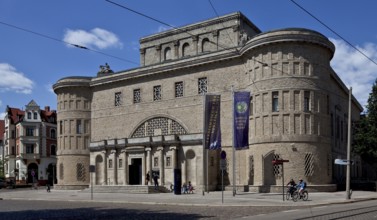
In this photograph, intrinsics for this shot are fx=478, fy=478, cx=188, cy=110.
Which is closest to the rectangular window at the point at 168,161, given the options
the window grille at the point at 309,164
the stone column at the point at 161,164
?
the stone column at the point at 161,164

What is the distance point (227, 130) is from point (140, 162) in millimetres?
10443

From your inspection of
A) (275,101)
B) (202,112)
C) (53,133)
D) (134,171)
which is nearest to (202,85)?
(202,112)

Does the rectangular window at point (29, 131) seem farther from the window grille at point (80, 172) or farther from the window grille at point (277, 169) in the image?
the window grille at point (277, 169)

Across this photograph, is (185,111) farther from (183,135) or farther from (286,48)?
(286,48)

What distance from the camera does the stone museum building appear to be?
40.4 metres

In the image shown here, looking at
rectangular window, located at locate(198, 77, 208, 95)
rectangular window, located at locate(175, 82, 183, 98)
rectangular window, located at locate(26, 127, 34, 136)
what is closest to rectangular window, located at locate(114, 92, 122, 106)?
rectangular window, located at locate(175, 82, 183, 98)

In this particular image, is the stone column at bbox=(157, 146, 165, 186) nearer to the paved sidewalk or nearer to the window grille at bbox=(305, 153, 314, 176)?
the paved sidewalk

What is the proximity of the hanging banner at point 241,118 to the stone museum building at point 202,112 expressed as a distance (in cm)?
266

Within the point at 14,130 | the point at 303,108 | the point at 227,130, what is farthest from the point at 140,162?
the point at 14,130

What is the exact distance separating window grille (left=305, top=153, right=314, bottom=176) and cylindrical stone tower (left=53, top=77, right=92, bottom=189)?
27.8 meters

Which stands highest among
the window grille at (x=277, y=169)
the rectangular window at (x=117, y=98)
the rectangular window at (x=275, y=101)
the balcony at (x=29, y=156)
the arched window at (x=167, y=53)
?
the arched window at (x=167, y=53)

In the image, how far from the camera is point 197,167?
44.0 m

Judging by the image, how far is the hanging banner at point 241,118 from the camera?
38.3 m

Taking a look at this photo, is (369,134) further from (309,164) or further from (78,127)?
(78,127)
